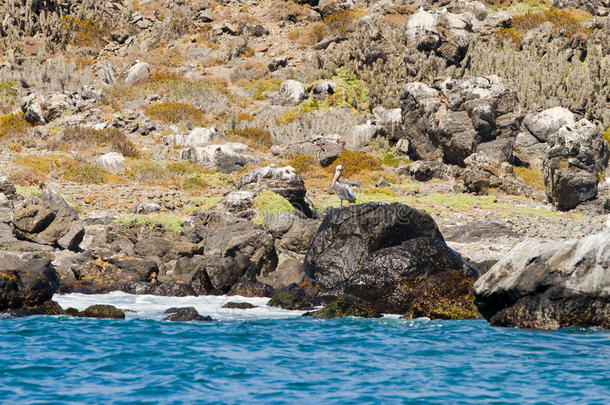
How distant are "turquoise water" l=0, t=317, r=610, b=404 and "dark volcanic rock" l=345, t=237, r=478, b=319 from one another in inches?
32.1

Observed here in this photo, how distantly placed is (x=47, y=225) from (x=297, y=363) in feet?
38.7

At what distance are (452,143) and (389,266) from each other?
18.8 metres

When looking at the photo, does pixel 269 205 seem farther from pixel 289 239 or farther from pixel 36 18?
pixel 36 18

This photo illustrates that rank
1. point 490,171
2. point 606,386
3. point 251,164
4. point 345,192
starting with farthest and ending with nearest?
1. point 251,164
2. point 490,171
3. point 345,192
4. point 606,386

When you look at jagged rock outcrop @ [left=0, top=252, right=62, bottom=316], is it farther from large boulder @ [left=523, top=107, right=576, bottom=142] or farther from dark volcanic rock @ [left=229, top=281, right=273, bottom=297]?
large boulder @ [left=523, top=107, right=576, bottom=142]

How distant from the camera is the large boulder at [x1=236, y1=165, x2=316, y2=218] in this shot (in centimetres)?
2005

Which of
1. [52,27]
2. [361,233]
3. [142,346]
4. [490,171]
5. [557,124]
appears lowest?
[142,346]

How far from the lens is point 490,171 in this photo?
27.0 metres

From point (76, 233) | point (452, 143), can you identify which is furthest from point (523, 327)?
point (452, 143)

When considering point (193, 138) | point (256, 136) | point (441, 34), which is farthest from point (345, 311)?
point (441, 34)

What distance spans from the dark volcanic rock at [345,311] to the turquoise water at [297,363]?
27.7 inches

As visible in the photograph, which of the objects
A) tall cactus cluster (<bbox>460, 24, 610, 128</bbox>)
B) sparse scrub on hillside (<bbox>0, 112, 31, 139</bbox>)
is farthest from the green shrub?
tall cactus cluster (<bbox>460, 24, 610, 128</bbox>)

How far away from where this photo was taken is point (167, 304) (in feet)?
43.0

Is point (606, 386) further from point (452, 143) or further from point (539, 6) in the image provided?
point (539, 6)
